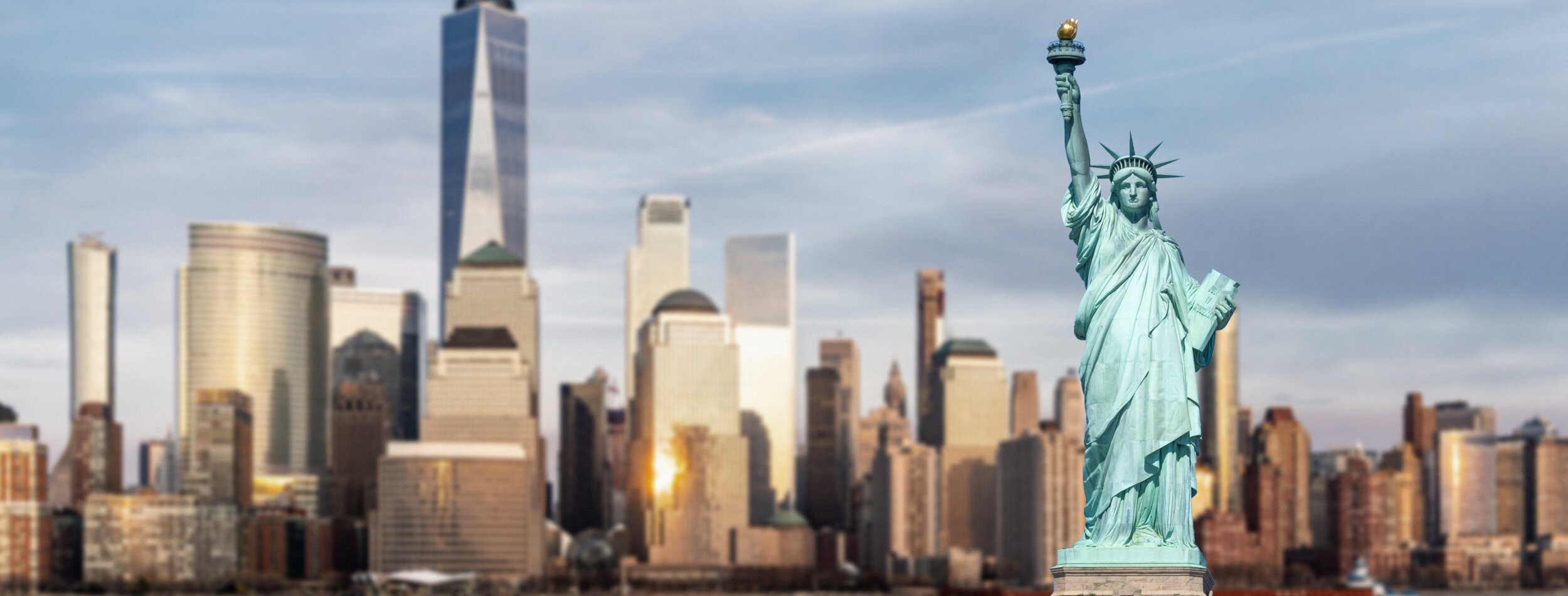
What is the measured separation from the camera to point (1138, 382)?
2137 inches

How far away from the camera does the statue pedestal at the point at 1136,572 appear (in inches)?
2119

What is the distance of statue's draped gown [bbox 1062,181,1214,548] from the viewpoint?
5431 centimetres

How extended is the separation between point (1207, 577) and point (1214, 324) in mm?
6254

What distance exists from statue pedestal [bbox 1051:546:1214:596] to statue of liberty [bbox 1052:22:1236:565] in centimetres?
6

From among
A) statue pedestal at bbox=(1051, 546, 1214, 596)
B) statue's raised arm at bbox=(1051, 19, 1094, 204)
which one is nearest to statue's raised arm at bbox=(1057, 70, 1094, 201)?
statue's raised arm at bbox=(1051, 19, 1094, 204)

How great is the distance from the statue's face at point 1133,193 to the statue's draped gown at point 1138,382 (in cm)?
30

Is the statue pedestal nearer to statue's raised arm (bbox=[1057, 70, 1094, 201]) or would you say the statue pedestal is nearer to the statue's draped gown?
the statue's draped gown

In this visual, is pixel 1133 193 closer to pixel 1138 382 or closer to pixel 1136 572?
pixel 1138 382

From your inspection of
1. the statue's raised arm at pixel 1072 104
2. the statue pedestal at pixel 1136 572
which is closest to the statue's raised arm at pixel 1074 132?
the statue's raised arm at pixel 1072 104

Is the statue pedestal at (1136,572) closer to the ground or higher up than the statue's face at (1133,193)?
closer to the ground

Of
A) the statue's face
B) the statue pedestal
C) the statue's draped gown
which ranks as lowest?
the statue pedestal

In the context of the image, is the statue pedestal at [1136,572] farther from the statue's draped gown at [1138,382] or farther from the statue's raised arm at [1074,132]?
the statue's raised arm at [1074,132]

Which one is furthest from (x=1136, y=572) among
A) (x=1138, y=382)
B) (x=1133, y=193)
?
(x=1133, y=193)

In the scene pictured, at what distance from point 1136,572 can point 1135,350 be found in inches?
206
